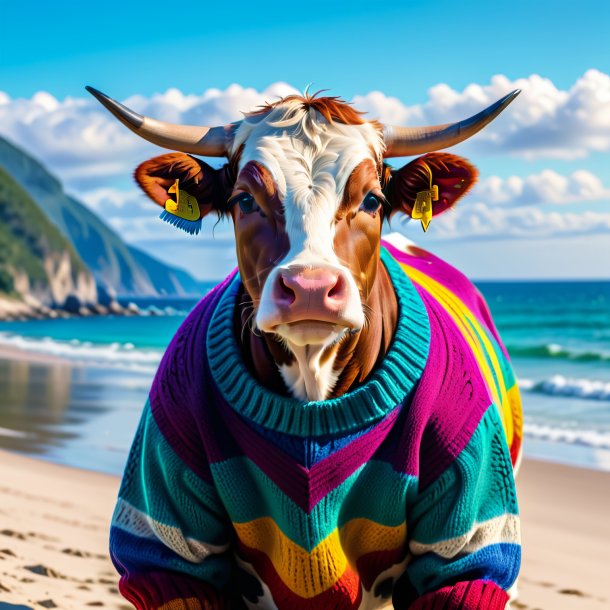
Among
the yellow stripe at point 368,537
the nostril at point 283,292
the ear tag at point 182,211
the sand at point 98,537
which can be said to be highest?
the ear tag at point 182,211

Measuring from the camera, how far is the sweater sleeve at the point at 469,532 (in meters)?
2.85

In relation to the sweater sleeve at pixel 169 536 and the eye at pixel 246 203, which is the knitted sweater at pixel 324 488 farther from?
the eye at pixel 246 203

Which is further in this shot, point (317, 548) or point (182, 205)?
point (182, 205)

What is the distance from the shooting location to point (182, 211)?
3.04 metres

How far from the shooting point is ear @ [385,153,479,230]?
306cm

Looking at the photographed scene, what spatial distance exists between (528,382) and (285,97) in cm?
1328

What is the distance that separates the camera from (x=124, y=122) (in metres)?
2.77

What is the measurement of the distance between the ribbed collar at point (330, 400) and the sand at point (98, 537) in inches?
71.5

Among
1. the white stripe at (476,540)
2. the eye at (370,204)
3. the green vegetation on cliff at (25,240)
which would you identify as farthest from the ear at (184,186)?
the green vegetation on cliff at (25,240)

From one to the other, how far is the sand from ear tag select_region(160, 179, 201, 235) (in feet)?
6.66

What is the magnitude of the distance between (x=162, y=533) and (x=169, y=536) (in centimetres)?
3

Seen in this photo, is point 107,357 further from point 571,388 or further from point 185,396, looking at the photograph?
point 185,396

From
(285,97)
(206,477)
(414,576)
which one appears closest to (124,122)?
(285,97)

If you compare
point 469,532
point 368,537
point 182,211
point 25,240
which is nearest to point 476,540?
point 469,532
